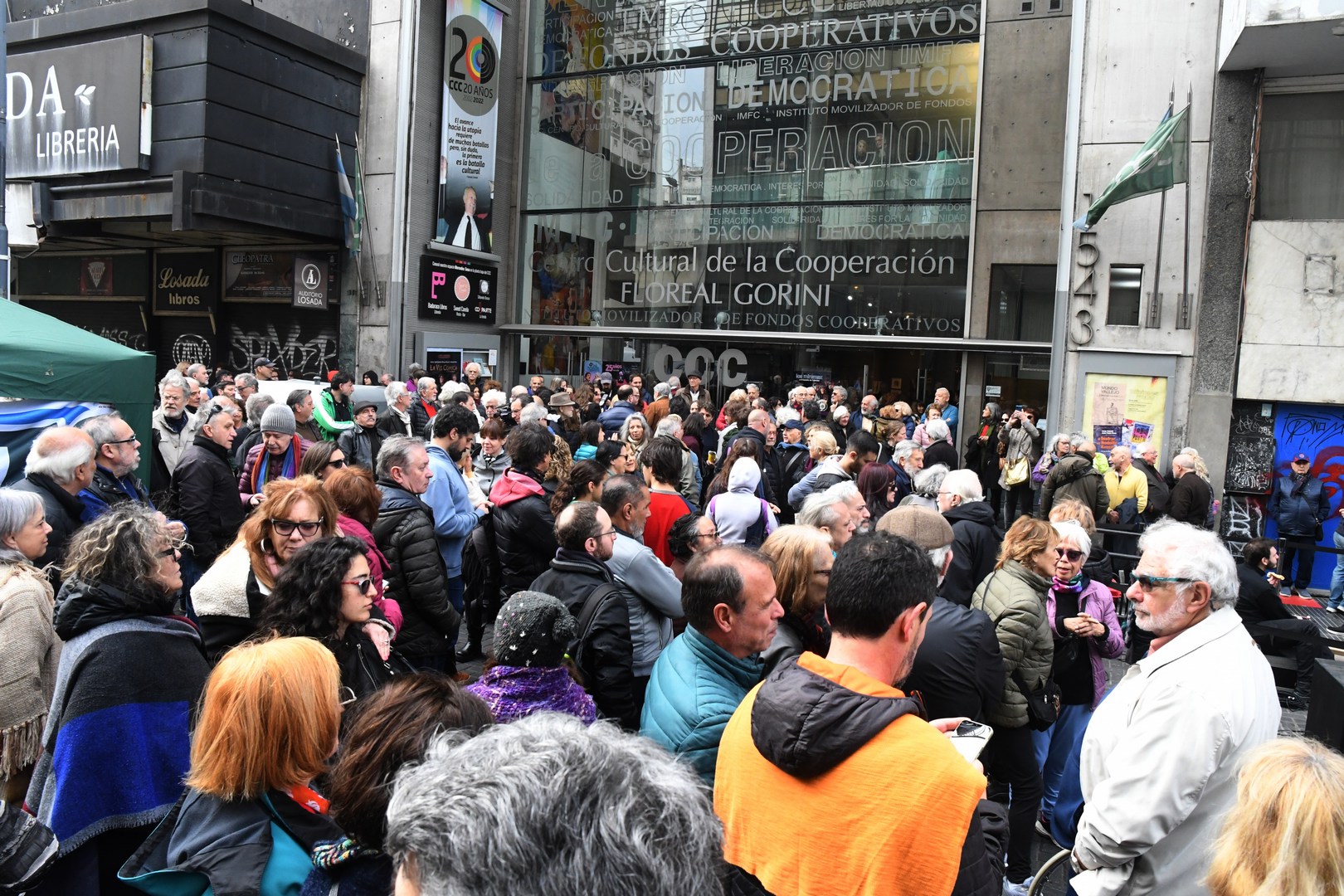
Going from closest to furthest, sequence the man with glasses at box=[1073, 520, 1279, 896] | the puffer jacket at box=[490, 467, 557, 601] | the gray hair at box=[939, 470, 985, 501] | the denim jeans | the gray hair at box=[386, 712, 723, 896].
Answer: the gray hair at box=[386, 712, 723, 896]
the man with glasses at box=[1073, 520, 1279, 896]
the puffer jacket at box=[490, 467, 557, 601]
the gray hair at box=[939, 470, 985, 501]
the denim jeans

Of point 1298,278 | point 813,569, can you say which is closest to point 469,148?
point 1298,278

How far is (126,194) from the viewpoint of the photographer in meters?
15.1

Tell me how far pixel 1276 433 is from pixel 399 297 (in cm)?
1406

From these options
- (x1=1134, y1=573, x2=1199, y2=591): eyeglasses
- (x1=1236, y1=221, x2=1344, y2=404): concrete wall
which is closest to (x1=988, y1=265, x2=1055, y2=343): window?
(x1=1236, y1=221, x2=1344, y2=404): concrete wall

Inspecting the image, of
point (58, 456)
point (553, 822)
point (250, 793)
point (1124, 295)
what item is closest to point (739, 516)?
point (58, 456)

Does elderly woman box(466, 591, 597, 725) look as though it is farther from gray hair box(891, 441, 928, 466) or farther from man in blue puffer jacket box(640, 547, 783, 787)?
gray hair box(891, 441, 928, 466)

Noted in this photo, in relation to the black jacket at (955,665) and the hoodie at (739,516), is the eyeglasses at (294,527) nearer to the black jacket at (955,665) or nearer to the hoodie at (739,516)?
the black jacket at (955,665)

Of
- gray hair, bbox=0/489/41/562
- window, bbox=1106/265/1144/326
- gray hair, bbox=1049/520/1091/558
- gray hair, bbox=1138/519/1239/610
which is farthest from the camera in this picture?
window, bbox=1106/265/1144/326

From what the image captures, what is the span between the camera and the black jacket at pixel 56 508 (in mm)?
4609

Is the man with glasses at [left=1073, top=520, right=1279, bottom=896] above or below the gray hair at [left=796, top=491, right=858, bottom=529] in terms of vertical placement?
below

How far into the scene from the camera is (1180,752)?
2.62 meters

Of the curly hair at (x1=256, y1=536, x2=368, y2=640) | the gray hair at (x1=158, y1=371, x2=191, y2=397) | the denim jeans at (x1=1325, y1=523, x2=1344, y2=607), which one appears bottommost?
the denim jeans at (x1=1325, y1=523, x2=1344, y2=607)

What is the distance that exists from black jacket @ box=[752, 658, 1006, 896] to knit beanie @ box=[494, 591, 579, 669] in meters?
0.85

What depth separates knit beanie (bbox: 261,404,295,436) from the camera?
255 inches
